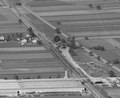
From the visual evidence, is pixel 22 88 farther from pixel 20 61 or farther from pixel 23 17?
pixel 23 17

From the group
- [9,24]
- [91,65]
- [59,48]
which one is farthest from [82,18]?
[91,65]

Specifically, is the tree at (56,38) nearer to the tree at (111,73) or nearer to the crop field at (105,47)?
the crop field at (105,47)

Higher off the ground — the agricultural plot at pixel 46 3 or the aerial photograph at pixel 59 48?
the agricultural plot at pixel 46 3

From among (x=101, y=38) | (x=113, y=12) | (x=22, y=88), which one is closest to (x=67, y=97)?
(x=22, y=88)

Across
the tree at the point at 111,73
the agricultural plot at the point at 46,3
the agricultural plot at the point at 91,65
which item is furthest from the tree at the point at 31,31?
the agricultural plot at the point at 46,3

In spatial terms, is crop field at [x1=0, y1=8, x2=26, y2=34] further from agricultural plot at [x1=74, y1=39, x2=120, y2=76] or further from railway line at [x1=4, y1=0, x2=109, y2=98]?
agricultural plot at [x1=74, y1=39, x2=120, y2=76]

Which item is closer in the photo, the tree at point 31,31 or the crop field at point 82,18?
the tree at point 31,31

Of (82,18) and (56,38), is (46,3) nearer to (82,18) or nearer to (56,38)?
(82,18)

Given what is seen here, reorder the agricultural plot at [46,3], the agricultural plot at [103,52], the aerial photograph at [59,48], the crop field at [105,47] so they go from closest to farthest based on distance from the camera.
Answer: the aerial photograph at [59,48] < the agricultural plot at [103,52] < the crop field at [105,47] < the agricultural plot at [46,3]

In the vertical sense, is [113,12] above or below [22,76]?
above
